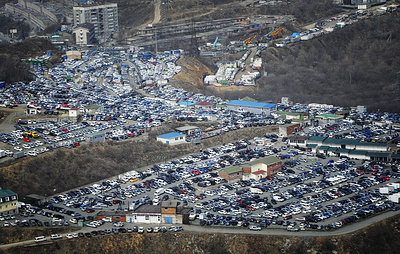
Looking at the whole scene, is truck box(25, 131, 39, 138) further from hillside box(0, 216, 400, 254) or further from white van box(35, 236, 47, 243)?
hillside box(0, 216, 400, 254)

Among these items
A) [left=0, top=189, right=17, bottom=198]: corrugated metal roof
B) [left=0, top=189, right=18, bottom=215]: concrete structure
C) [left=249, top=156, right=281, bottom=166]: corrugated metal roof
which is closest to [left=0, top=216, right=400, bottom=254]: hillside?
[left=0, top=189, right=18, bottom=215]: concrete structure

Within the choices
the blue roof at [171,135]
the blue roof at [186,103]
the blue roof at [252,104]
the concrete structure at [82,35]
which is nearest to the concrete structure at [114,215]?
the blue roof at [171,135]

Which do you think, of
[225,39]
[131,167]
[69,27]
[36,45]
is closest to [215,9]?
[225,39]

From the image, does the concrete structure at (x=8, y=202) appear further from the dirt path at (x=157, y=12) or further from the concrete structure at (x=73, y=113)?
the dirt path at (x=157, y=12)

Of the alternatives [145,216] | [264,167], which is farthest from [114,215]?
[264,167]

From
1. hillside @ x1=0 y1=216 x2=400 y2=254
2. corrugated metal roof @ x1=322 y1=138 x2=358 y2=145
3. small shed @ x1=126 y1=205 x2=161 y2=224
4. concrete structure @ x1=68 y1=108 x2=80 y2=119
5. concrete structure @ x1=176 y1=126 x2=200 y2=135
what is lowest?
hillside @ x1=0 y1=216 x2=400 y2=254

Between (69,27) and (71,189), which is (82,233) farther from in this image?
(69,27)
